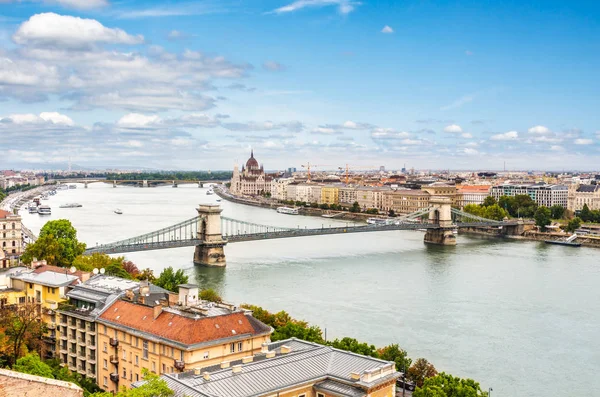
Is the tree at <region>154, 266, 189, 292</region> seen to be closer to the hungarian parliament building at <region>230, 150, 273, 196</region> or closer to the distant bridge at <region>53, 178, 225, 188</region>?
the hungarian parliament building at <region>230, 150, 273, 196</region>

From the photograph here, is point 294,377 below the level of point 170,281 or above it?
above

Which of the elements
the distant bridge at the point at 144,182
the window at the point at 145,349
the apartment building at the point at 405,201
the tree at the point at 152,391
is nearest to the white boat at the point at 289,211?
the apartment building at the point at 405,201

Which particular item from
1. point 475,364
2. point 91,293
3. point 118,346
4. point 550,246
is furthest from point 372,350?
point 550,246

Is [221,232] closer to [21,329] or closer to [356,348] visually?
[21,329]

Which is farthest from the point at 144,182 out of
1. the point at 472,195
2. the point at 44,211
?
the point at 472,195

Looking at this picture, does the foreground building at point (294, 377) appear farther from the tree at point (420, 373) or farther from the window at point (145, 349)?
the tree at point (420, 373)

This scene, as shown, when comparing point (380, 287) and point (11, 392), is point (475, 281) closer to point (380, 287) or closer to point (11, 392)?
point (380, 287)
